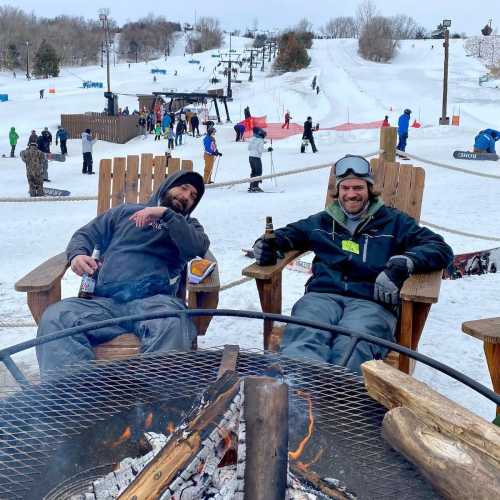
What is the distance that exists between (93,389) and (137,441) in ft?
0.90

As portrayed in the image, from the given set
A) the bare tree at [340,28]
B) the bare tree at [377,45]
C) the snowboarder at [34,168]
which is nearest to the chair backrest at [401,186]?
the snowboarder at [34,168]

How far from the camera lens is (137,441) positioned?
81.9 inches

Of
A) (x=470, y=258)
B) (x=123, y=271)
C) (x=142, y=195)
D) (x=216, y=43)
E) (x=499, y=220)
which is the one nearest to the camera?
(x=123, y=271)

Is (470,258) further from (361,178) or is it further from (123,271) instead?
(123,271)

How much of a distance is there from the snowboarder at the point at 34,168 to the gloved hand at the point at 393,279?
31.5ft

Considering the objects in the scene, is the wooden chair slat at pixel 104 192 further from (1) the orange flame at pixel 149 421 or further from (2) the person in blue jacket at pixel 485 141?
(2) the person in blue jacket at pixel 485 141

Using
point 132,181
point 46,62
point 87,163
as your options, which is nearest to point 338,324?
point 132,181

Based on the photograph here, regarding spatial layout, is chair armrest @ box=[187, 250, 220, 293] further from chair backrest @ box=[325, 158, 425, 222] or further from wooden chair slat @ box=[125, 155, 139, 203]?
wooden chair slat @ box=[125, 155, 139, 203]

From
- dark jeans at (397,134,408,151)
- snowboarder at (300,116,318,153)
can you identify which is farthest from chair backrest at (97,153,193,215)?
dark jeans at (397,134,408,151)

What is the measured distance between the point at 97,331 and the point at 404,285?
1.38 metres

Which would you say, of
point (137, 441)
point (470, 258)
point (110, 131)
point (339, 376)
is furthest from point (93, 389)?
point (110, 131)

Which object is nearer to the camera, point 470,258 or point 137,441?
point 137,441

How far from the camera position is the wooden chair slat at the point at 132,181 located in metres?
4.59

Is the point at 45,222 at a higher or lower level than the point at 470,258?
lower
